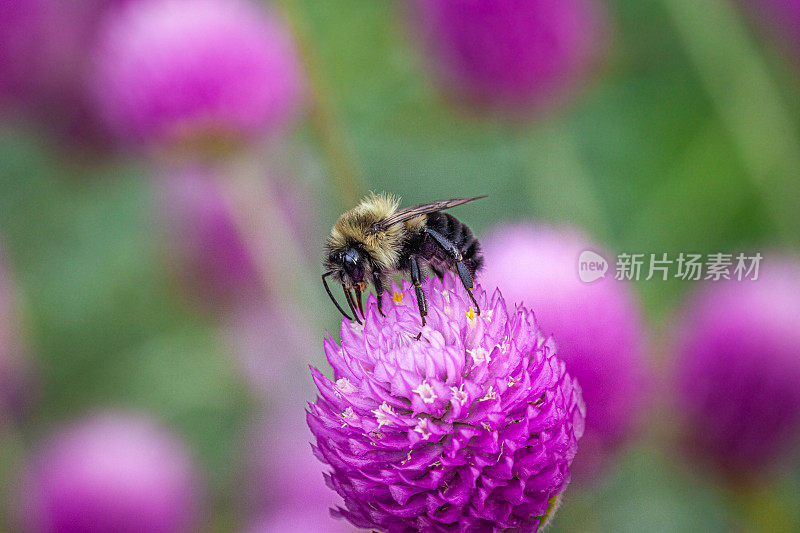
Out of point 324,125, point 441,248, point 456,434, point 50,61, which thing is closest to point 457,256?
point 441,248

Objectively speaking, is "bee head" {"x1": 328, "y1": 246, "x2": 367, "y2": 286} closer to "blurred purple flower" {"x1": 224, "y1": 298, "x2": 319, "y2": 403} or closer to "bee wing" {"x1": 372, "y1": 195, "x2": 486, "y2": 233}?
"bee wing" {"x1": 372, "y1": 195, "x2": 486, "y2": 233}

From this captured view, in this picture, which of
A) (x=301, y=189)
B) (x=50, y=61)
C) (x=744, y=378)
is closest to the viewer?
(x=744, y=378)


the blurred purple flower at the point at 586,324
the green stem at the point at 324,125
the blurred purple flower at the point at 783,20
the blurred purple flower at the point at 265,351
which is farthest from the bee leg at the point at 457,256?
the blurred purple flower at the point at 783,20

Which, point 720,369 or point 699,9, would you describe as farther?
point 699,9

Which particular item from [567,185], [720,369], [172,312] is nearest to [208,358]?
[172,312]

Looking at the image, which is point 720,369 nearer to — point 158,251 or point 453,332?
point 453,332

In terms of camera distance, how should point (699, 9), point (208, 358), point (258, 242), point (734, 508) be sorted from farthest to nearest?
point (208, 358) → point (699, 9) → point (258, 242) → point (734, 508)

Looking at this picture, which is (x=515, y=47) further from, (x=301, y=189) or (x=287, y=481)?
(x=287, y=481)

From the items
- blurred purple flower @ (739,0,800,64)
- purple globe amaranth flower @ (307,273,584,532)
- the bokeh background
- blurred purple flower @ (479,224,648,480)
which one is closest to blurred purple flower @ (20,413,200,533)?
the bokeh background
